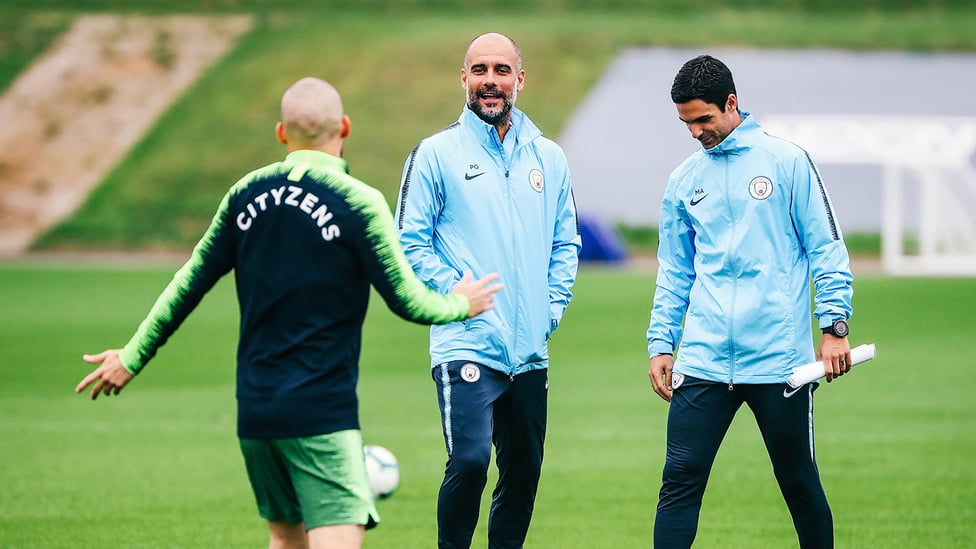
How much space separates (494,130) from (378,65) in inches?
1739

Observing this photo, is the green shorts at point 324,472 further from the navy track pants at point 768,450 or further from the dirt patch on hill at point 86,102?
the dirt patch on hill at point 86,102

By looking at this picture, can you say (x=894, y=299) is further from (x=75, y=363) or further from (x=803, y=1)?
(x=803, y=1)

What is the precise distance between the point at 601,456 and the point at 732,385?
17.4 ft

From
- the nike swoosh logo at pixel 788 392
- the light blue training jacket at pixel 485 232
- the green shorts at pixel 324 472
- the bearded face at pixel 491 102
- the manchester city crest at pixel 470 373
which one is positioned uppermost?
the bearded face at pixel 491 102

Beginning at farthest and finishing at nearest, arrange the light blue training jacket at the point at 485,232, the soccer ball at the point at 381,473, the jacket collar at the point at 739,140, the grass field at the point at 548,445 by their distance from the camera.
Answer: the soccer ball at the point at 381,473 → the grass field at the point at 548,445 → the light blue training jacket at the point at 485,232 → the jacket collar at the point at 739,140

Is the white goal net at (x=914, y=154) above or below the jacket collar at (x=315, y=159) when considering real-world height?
above

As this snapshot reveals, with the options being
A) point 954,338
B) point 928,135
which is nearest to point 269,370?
point 954,338

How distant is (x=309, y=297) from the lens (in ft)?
15.6

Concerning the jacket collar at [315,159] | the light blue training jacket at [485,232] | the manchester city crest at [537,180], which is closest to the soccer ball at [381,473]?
the light blue training jacket at [485,232]

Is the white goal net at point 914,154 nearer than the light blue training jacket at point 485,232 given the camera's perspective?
No

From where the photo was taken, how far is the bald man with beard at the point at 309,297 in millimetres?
4750

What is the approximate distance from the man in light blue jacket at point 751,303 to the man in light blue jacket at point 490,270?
69cm

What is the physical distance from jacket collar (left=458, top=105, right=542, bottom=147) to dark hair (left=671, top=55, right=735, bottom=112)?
73cm

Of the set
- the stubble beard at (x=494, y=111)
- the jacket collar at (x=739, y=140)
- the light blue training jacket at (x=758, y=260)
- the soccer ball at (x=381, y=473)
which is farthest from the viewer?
the soccer ball at (x=381, y=473)
